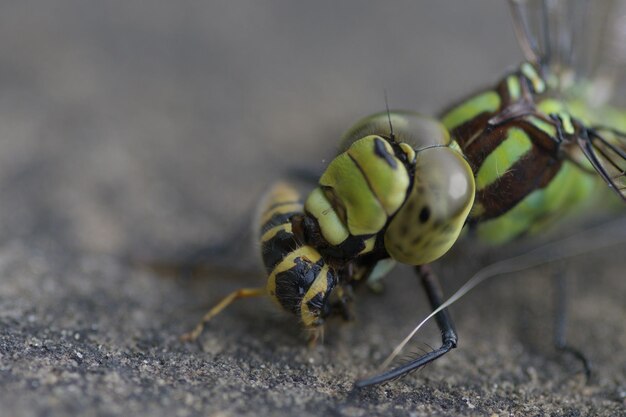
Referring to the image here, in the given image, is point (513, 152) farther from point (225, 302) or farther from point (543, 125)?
point (225, 302)

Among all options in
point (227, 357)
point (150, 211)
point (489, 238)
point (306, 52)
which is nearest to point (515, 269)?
point (489, 238)

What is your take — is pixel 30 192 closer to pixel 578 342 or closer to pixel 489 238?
pixel 489 238

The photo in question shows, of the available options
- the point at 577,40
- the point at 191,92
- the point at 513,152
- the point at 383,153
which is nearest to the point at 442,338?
the point at 383,153

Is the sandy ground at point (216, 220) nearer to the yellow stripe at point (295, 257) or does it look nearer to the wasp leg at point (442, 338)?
the wasp leg at point (442, 338)

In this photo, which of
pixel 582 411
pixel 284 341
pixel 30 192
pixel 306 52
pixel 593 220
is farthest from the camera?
pixel 306 52

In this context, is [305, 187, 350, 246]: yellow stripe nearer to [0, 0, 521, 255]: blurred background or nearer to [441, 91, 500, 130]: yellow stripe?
[0, 0, 521, 255]: blurred background

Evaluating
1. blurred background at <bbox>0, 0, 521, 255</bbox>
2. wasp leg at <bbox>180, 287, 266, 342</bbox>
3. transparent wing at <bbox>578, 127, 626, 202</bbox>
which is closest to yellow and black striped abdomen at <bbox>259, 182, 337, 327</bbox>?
wasp leg at <bbox>180, 287, 266, 342</bbox>
